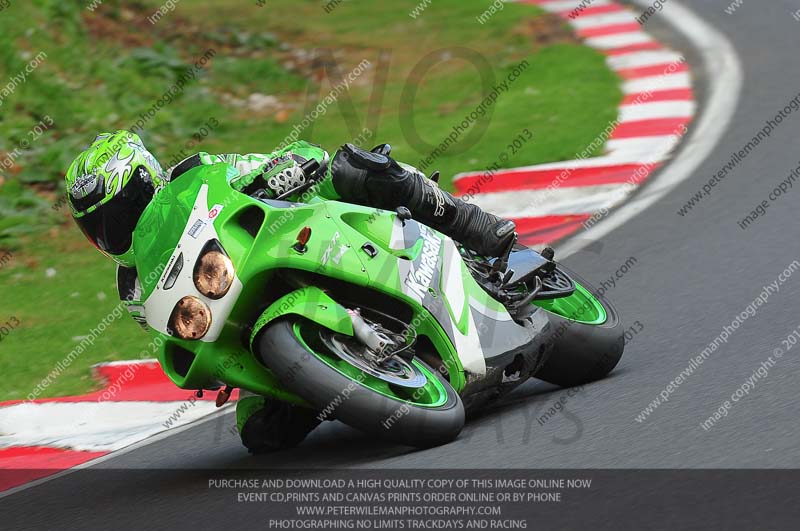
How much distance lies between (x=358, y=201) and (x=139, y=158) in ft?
2.83

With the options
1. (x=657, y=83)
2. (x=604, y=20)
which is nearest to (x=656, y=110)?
(x=657, y=83)

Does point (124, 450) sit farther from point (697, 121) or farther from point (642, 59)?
point (642, 59)

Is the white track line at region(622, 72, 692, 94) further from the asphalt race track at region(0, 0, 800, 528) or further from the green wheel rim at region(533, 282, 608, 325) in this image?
the green wheel rim at region(533, 282, 608, 325)

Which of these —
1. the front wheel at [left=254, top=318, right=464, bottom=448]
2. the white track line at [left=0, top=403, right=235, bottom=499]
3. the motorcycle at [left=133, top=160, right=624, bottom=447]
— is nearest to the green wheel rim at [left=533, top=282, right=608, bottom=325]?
the motorcycle at [left=133, top=160, right=624, bottom=447]

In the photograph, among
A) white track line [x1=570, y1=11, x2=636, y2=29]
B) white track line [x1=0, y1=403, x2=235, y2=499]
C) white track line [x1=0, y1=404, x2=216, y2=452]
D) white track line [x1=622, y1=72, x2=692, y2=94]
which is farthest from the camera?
white track line [x1=570, y1=11, x2=636, y2=29]

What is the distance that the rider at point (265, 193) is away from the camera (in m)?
4.83

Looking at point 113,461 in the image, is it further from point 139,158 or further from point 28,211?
point 28,211

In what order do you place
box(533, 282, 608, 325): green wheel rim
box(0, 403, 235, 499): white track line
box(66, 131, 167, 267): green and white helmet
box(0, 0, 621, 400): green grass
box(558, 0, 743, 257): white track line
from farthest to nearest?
box(0, 0, 621, 400): green grass
box(558, 0, 743, 257): white track line
box(533, 282, 608, 325): green wheel rim
box(0, 403, 235, 499): white track line
box(66, 131, 167, 267): green and white helmet

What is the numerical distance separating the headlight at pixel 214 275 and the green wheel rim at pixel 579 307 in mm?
1826

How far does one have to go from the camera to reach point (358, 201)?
203 inches

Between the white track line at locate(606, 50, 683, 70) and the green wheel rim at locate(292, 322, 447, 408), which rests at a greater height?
the green wheel rim at locate(292, 322, 447, 408)

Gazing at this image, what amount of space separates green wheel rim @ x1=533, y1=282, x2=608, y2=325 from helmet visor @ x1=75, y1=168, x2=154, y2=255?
1927mm

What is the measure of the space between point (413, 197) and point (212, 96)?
305 inches

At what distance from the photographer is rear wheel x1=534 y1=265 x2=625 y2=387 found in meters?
5.75
